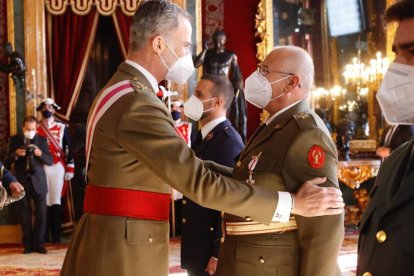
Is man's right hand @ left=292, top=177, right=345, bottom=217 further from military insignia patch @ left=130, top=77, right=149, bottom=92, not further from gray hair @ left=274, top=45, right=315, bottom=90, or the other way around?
military insignia patch @ left=130, top=77, right=149, bottom=92

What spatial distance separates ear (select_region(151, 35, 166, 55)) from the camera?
2.13 metres

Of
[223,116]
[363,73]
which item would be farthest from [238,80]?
[223,116]

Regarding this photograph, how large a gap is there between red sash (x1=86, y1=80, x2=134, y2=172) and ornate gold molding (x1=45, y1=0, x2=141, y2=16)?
5.47 m

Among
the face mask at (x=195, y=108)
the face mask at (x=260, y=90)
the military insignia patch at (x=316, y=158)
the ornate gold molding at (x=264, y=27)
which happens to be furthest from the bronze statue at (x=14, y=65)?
the military insignia patch at (x=316, y=158)

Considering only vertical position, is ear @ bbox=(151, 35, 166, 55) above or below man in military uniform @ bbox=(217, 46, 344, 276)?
above

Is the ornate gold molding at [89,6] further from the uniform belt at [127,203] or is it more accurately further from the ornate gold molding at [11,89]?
Answer: the uniform belt at [127,203]

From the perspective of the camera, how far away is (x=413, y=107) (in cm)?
160

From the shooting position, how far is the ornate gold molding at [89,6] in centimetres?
737

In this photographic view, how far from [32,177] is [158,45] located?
4.78 meters

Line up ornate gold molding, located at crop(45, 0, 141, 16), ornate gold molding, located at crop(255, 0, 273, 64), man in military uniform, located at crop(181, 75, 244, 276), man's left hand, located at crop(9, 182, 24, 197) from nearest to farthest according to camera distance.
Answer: man in military uniform, located at crop(181, 75, 244, 276) → man's left hand, located at crop(9, 182, 24, 197) → ornate gold molding, located at crop(45, 0, 141, 16) → ornate gold molding, located at crop(255, 0, 273, 64)

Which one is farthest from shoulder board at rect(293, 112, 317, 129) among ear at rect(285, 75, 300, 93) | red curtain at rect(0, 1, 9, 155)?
red curtain at rect(0, 1, 9, 155)

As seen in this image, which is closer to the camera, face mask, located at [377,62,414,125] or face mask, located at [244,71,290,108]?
face mask, located at [377,62,414,125]

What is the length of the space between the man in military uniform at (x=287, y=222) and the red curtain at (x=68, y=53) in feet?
18.5

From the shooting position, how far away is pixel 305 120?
7.17 feet
